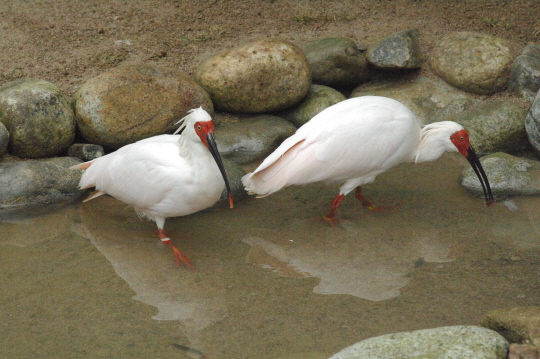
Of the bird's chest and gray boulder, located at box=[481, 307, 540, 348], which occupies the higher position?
the bird's chest

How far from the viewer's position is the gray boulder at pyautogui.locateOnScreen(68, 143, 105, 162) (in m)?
4.96

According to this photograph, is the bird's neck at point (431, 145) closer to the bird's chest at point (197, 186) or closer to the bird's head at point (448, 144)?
the bird's head at point (448, 144)

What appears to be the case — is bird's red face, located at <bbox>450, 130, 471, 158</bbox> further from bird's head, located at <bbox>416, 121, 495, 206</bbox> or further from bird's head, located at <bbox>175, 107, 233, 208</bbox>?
bird's head, located at <bbox>175, 107, 233, 208</bbox>

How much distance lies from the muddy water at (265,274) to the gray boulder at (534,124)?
693 millimetres

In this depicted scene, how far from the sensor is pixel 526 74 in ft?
18.8

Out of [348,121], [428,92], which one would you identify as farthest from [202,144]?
[428,92]

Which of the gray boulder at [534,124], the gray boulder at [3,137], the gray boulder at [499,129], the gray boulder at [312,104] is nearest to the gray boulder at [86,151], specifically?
the gray boulder at [3,137]

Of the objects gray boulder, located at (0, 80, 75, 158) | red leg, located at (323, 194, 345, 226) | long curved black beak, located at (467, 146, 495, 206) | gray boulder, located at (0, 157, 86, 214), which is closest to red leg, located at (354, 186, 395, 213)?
red leg, located at (323, 194, 345, 226)

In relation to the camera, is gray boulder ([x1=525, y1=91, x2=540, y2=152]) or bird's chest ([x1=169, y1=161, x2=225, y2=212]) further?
gray boulder ([x1=525, y1=91, x2=540, y2=152])

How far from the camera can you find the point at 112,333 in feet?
10.8

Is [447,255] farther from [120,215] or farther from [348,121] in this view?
[120,215]

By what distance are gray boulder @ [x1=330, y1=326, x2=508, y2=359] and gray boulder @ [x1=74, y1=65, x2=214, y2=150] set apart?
304cm

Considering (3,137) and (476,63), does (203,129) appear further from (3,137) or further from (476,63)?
(476,63)

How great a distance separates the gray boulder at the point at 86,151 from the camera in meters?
4.96
